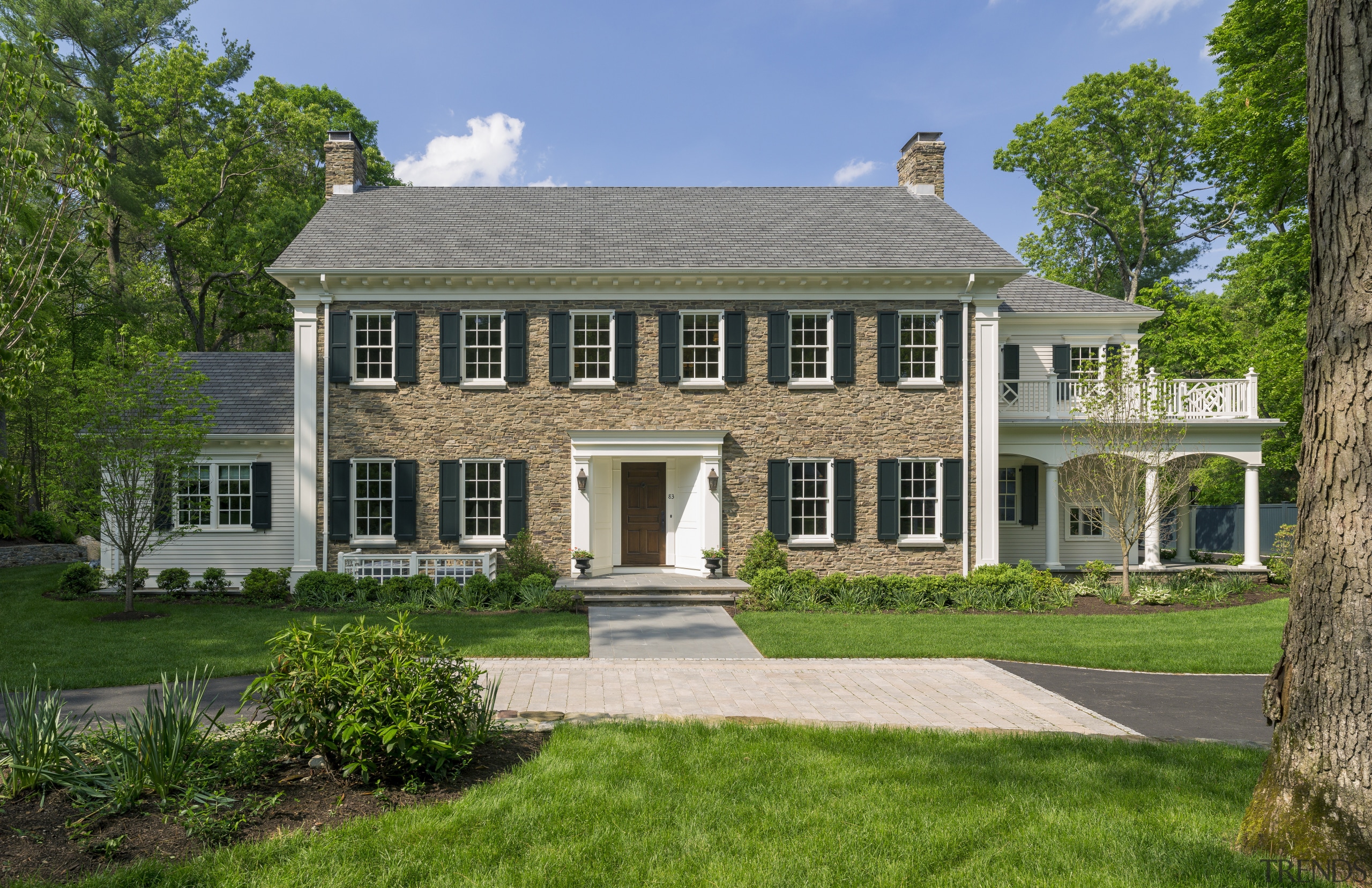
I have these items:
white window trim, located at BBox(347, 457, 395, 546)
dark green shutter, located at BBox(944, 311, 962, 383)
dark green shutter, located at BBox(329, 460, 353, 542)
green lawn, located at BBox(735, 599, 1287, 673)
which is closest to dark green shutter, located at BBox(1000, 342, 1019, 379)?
dark green shutter, located at BBox(944, 311, 962, 383)

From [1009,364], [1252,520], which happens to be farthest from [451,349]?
[1252,520]

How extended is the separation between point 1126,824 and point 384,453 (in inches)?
608

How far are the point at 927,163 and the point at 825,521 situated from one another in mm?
10159

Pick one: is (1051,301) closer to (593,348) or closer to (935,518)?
(935,518)

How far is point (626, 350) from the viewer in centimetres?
1694

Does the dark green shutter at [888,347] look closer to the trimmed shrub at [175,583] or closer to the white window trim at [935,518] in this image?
the white window trim at [935,518]

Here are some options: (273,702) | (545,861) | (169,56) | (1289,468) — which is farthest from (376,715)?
(1289,468)

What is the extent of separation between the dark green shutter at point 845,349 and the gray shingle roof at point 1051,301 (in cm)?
509

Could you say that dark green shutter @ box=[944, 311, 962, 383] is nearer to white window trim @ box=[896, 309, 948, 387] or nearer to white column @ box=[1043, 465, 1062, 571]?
white window trim @ box=[896, 309, 948, 387]

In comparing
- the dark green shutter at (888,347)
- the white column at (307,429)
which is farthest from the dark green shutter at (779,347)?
the white column at (307,429)

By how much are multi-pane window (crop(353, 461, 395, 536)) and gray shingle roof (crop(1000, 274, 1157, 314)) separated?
15.4 meters

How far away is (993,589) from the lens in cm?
1554

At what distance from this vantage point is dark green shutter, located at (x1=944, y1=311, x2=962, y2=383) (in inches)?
672

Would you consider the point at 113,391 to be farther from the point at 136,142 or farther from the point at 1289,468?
the point at 1289,468
